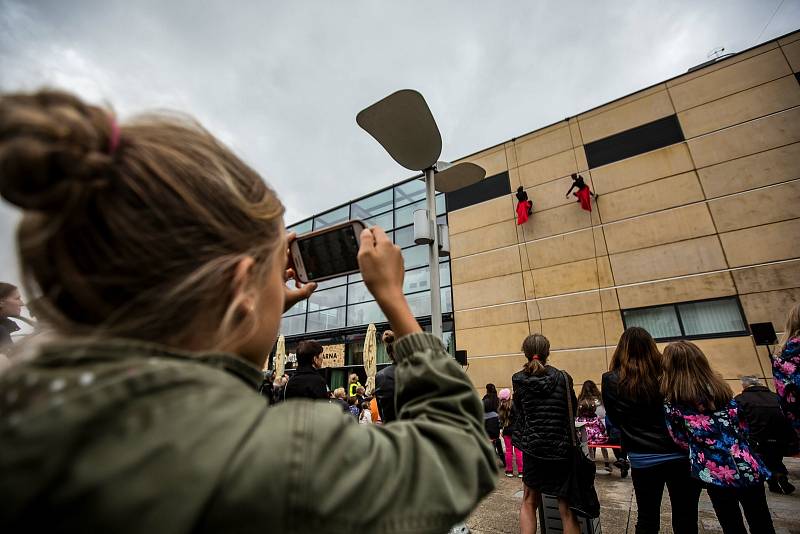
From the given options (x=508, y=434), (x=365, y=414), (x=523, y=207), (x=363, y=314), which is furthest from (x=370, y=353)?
(x=523, y=207)

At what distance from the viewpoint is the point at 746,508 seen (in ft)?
8.65

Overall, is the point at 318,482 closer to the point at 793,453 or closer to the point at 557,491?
the point at 557,491

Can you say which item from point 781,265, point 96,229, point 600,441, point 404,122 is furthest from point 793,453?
point 96,229

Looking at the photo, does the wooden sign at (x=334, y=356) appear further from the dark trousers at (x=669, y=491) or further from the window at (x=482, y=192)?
the dark trousers at (x=669, y=491)

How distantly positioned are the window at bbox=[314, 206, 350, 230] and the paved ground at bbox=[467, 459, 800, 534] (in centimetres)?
1403

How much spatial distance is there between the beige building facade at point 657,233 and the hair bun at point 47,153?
1137 cm

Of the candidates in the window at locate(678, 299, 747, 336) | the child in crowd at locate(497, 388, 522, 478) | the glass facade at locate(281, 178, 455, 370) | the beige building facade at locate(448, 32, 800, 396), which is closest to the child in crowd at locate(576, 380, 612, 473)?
the child in crowd at locate(497, 388, 522, 478)

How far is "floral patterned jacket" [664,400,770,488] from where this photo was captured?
259 cm

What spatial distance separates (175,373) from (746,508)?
12.8 feet

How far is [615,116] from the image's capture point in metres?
11.5

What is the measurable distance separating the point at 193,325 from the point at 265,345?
19cm

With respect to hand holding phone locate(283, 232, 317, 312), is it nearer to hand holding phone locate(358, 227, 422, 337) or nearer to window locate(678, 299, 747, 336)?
hand holding phone locate(358, 227, 422, 337)

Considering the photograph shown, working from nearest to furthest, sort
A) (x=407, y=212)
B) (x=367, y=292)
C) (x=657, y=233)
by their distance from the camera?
(x=657, y=233), (x=367, y=292), (x=407, y=212)

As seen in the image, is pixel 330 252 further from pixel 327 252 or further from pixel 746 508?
pixel 746 508
